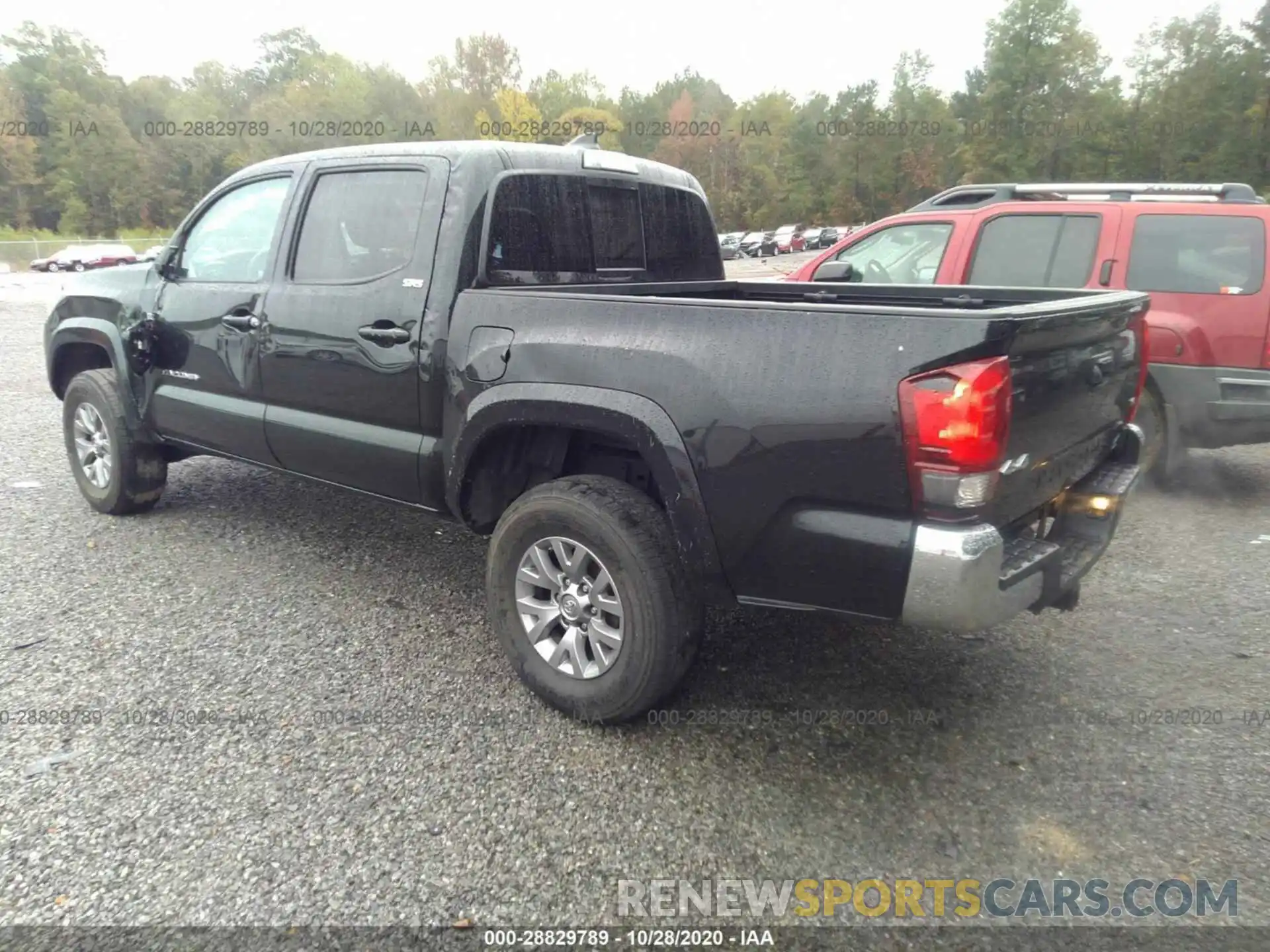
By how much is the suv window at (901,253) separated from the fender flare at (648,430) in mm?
3850

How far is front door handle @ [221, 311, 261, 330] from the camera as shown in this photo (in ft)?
12.6

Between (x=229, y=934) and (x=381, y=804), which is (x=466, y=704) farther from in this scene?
(x=229, y=934)

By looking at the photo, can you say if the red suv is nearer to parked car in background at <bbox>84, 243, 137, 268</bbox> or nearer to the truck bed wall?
the truck bed wall

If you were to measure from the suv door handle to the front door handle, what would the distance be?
76 centimetres

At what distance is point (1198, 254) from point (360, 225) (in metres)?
4.79

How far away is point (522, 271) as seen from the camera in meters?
3.38

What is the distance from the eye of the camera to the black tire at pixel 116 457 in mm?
4617

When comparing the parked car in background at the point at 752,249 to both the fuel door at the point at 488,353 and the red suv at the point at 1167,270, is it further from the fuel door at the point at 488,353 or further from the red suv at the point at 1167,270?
the fuel door at the point at 488,353

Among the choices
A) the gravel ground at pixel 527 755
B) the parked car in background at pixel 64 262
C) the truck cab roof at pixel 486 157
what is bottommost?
the parked car in background at pixel 64 262

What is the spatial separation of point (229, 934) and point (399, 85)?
281 ft

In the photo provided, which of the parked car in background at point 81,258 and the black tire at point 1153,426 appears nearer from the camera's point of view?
the black tire at point 1153,426

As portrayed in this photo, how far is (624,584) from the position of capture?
105 inches

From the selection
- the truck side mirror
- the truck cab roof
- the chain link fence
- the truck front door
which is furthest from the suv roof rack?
the chain link fence

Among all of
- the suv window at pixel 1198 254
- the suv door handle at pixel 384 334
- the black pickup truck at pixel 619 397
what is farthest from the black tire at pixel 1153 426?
the suv door handle at pixel 384 334
